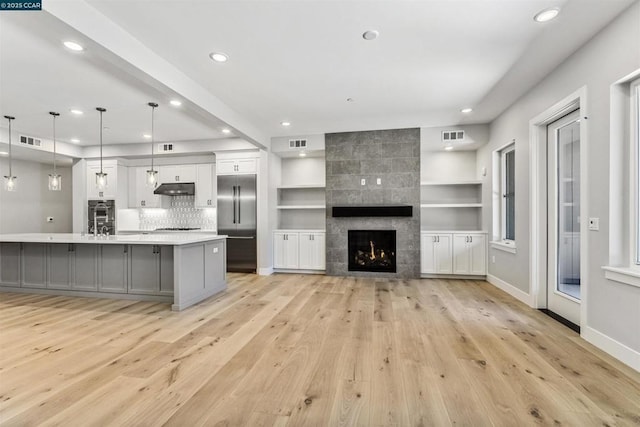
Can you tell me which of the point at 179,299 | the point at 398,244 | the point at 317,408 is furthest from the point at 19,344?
the point at 398,244

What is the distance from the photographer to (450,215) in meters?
6.17

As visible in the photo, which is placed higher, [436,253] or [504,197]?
[504,197]

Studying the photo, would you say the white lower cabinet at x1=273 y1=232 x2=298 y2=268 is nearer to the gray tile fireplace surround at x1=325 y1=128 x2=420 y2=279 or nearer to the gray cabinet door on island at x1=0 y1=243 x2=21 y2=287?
the gray tile fireplace surround at x1=325 y1=128 x2=420 y2=279

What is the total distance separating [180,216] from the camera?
7117mm

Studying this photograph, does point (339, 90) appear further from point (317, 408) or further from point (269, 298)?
point (317, 408)

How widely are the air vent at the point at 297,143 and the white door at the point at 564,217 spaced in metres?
4.01

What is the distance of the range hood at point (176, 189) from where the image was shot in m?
6.57

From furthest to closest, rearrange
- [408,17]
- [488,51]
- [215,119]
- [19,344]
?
1. [215,119]
2. [488,51]
3. [19,344]
4. [408,17]

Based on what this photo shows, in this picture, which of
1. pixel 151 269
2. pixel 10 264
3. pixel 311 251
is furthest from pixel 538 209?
pixel 10 264

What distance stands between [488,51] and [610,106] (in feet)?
3.83

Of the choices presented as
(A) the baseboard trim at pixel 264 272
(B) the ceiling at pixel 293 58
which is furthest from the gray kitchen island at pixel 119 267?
(B) the ceiling at pixel 293 58

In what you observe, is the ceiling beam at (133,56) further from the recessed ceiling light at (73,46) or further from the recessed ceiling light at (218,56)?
the recessed ceiling light at (218,56)

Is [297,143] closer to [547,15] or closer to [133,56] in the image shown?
[133,56]

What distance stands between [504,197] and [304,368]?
450 cm
